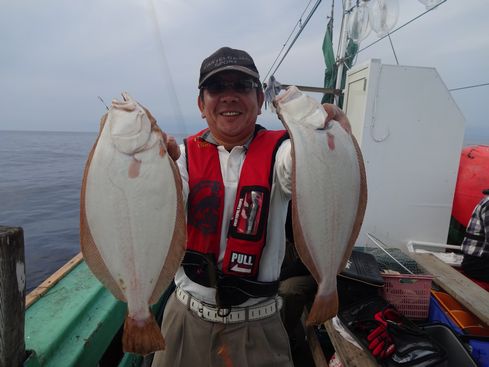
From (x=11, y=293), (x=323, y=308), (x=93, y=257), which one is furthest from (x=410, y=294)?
(x=11, y=293)

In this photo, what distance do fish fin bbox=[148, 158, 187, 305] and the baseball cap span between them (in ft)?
2.44

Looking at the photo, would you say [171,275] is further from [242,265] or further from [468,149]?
[468,149]

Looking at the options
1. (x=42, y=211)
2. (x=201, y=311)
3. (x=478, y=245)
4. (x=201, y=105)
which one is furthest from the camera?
(x=42, y=211)

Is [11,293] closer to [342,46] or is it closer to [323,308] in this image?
[323,308]

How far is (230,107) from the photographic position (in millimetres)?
1998

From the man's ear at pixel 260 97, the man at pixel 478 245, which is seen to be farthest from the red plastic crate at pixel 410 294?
the man's ear at pixel 260 97

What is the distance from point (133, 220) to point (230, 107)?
0.95 metres

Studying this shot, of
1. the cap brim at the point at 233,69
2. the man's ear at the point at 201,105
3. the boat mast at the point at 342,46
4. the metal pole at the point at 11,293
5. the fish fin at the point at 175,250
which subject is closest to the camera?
the metal pole at the point at 11,293

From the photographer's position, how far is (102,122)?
1545 mm

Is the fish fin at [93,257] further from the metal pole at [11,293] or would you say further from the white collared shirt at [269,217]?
the white collared shirt at [269,217]

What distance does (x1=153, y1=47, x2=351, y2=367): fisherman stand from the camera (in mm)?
1913

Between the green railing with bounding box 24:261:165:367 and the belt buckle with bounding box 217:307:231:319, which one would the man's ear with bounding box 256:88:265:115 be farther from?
the green railing with bounding box 24:261:165:367

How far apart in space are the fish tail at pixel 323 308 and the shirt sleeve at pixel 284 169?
0.64m

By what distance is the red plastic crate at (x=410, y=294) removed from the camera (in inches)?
121
